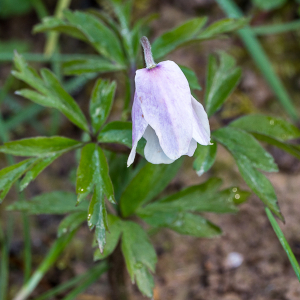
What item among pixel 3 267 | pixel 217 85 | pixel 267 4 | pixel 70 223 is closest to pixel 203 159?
pixel 217 85

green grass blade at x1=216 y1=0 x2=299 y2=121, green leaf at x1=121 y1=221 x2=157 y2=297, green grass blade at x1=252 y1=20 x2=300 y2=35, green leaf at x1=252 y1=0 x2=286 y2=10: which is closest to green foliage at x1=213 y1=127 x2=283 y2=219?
green leaf at x1=121 y1=221 x2=157 y2=297

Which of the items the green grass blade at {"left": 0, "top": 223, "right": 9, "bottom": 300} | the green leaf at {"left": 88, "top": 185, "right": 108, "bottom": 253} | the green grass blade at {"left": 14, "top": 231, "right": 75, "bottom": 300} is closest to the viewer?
the green leaf at {"left": 88, "top": 185, "right": 108, "bottom": 253}

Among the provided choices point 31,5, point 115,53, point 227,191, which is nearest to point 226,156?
point 227,191

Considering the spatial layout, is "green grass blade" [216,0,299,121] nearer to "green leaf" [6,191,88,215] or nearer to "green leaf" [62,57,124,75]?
"green leaf" [62,57,124,75]

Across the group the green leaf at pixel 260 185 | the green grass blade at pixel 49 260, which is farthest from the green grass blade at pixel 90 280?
the green leaf at pixel 260 185

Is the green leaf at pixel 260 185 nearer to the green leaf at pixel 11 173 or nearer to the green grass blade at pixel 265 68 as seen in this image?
the green leaf at pixel 11 173

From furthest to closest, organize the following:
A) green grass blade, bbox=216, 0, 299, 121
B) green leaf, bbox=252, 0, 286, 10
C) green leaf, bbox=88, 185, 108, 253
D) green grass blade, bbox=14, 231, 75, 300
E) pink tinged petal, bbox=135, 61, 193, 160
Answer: green leaf, bbox=252, 0, 286, 10
green grass blade, bbox=216, 0, 299, 121
green grass blade, bbox=14, 231, 75, 300
green leaf, bbox=88, 185, 108, 253
pink tinged petal, bbox=135, 61, 193, 160

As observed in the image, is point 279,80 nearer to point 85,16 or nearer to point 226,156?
point 226,156
